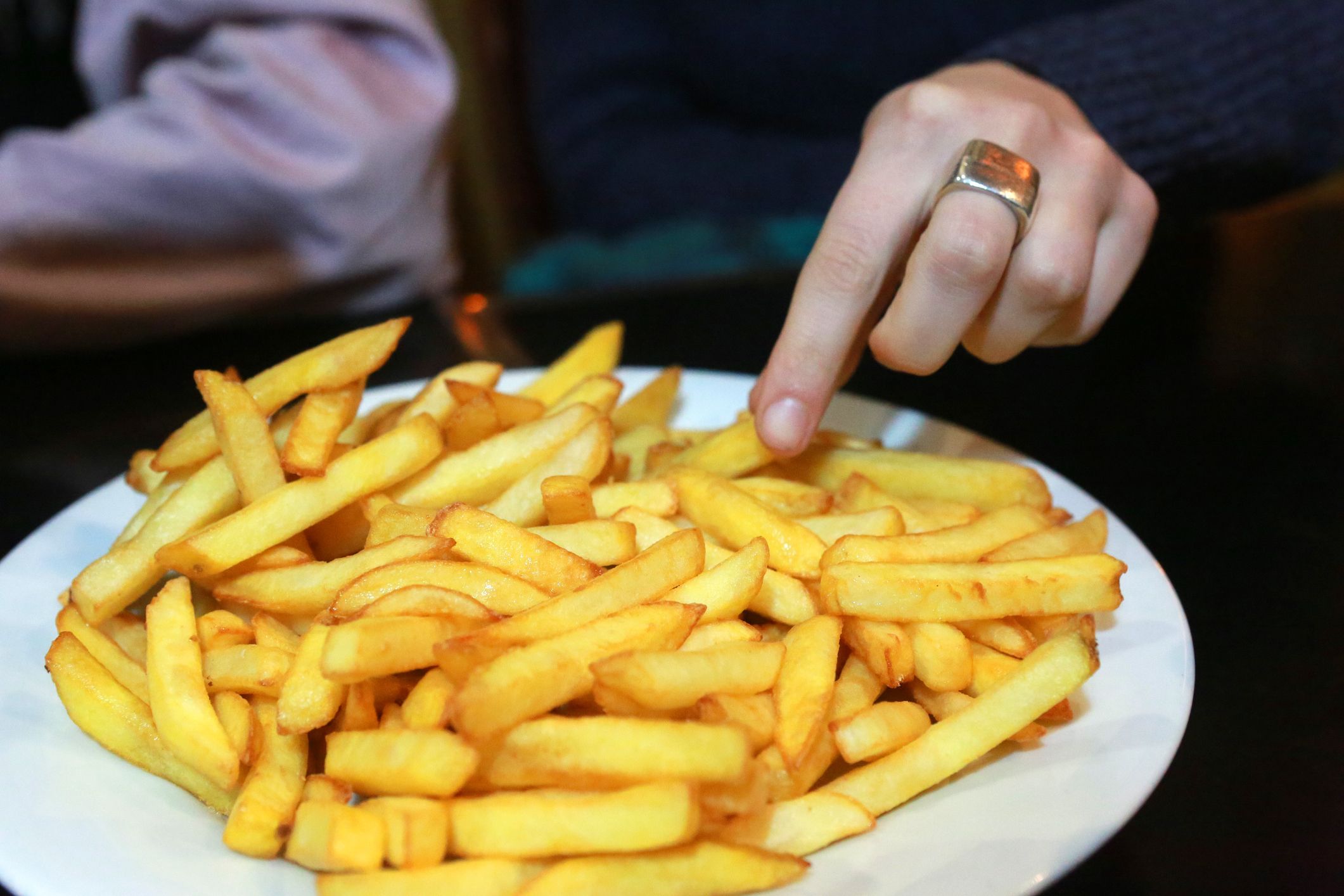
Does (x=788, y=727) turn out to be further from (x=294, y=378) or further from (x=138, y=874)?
(x=294, y=378)

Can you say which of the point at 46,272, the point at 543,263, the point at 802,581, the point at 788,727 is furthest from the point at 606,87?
the point at 788,727

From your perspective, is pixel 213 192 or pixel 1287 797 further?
pixel 213 192

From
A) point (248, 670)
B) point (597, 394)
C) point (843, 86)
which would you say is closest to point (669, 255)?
point (843, 86)

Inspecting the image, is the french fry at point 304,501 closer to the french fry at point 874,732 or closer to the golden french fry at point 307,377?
the golden french fry at point 307,377

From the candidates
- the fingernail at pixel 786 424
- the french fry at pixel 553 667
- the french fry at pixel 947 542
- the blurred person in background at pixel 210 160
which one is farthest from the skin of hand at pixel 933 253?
the blurred person in background at pixel 210 160

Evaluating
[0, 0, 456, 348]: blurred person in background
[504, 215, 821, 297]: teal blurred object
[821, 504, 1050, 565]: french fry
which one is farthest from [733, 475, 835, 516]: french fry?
[0, 0, 456, 348]: blurred person in background

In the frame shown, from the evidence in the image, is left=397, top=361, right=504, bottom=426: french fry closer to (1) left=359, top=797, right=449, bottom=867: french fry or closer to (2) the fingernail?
(2) the fingernail

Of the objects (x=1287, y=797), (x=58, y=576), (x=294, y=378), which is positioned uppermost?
(x=294, y=378)
